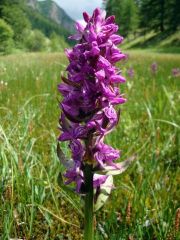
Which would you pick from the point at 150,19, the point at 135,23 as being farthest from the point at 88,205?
the point at 135,23

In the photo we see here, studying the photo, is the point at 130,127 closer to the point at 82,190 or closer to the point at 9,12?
the point at 82,190

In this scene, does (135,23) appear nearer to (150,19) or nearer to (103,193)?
(150,19)

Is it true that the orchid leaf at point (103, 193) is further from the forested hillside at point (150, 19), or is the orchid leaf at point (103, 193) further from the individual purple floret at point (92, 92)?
the forested hillside at point (150, 19)

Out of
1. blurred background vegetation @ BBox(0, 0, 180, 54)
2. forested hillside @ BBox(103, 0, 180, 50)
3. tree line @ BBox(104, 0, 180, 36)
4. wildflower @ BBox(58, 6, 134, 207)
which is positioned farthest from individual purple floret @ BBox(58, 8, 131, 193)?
tree line @ BBox(104, 0, 180, 36)

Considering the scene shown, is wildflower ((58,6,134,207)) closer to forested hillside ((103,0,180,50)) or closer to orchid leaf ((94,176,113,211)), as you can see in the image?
orchid leaf ((94,176,113,211))

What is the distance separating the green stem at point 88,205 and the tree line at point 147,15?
2869 inches

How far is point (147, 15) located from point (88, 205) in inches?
3442

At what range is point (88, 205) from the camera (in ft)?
5.41

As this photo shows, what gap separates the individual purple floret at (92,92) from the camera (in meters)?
1.59

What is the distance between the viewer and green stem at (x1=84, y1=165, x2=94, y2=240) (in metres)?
1.65

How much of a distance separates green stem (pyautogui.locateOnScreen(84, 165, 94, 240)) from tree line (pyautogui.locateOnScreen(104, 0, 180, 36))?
239 ft

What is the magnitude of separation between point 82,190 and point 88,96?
403 mm

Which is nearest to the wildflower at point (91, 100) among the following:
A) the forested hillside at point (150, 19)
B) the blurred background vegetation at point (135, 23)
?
the blurred background vegetation at point (135, 23)

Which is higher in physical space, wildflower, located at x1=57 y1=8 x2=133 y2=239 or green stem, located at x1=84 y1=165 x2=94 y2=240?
wildflower, located at x1=57 y1=8 x2=133 y2=239
